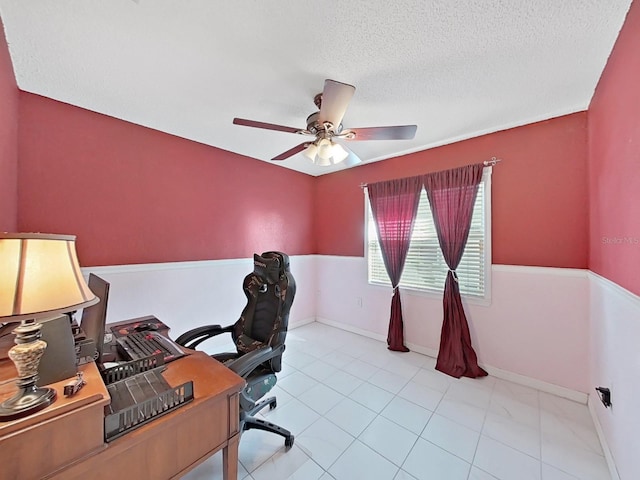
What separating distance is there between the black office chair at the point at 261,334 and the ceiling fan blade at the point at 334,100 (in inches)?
40.5

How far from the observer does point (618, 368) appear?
139 centimetres

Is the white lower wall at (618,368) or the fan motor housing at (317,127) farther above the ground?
the fan motor housing at (317,127)

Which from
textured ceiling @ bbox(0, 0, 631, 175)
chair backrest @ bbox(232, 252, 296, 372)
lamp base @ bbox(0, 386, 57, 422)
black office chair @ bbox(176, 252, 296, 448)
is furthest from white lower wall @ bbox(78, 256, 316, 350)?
lamp base @ bbox(0, 386, 57, 422)

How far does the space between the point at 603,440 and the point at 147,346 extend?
2.86 metres

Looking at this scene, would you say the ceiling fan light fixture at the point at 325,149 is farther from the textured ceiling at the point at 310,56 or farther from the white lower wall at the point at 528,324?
the white lower wall at the point at 528,324

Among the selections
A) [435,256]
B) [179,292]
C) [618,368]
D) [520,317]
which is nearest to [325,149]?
[435,256]

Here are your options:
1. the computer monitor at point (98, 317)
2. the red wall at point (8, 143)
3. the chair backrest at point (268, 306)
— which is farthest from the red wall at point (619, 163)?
the red wall at point (8, 143)

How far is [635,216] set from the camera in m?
1.16

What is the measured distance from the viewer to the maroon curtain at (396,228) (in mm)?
2961

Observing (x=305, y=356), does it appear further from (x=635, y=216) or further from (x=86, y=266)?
(x=635, y=216)

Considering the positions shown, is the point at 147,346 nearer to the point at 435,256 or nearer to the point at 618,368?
the point at 618,368

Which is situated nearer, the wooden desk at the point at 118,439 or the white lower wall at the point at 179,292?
the wooden desk at the point at 118,439

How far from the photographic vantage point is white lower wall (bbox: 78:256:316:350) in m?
2.27

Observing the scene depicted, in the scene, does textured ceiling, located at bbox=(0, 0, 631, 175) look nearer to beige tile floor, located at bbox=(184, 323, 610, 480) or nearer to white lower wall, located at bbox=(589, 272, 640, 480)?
white lower wall, located at bbox=(589, 272, 640, 480)
